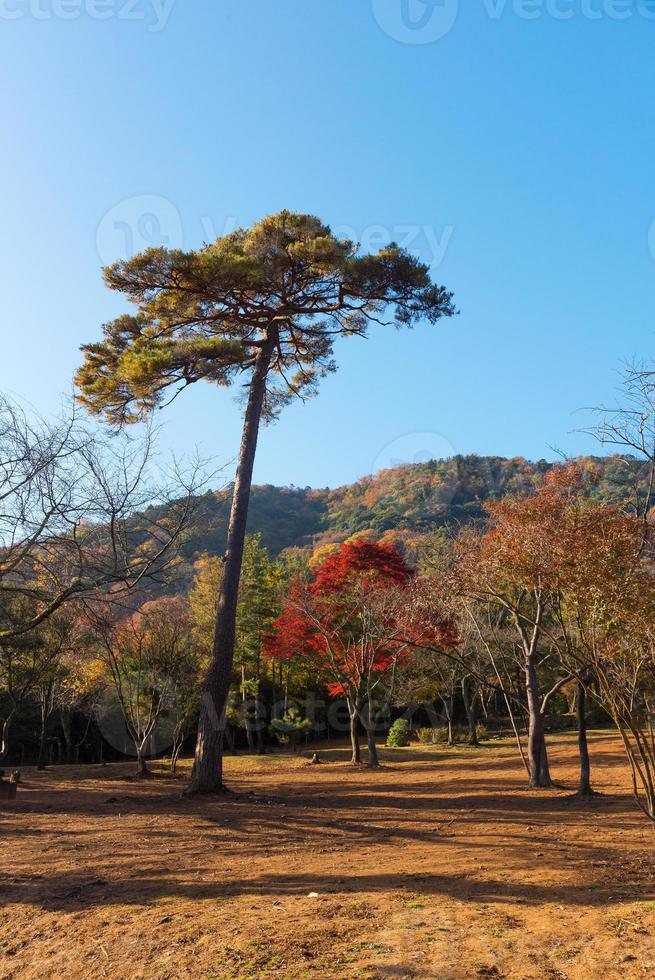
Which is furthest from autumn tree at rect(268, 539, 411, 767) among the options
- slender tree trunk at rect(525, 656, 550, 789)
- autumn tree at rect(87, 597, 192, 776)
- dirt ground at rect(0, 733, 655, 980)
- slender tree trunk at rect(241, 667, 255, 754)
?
slender tree trunk at rect(241, 667, 255, 754)

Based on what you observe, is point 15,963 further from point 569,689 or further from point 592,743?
point 569,689

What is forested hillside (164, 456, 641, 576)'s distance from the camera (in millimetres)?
52625

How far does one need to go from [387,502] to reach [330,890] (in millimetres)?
57373

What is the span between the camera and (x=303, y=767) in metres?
21.3

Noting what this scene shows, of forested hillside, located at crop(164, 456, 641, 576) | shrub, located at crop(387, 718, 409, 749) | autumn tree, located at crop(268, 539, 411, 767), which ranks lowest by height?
shrub, located at crop(387, 718, 409, 749)

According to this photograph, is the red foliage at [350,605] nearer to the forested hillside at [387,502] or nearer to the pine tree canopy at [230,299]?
the pine tree canopy at [230,299]

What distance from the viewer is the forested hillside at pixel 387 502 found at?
173 feet

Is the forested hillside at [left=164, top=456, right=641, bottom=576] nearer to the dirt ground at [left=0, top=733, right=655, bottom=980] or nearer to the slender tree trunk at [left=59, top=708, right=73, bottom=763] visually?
the slender tree trunk at [left=59, top=708, right=73, bottom=763]

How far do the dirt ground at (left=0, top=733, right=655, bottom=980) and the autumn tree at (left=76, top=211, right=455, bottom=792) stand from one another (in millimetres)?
3279

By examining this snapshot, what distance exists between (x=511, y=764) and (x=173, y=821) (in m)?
12.7

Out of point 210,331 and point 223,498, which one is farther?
point 210,331

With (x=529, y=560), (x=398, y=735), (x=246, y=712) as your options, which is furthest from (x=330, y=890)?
(x=246, y=712)

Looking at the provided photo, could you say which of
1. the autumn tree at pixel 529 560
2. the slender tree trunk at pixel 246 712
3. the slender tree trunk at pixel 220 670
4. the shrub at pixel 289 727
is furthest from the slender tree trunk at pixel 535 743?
the slender tree trunk at pixel 246 712

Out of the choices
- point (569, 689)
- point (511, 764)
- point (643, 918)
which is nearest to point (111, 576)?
point (643, 918)
